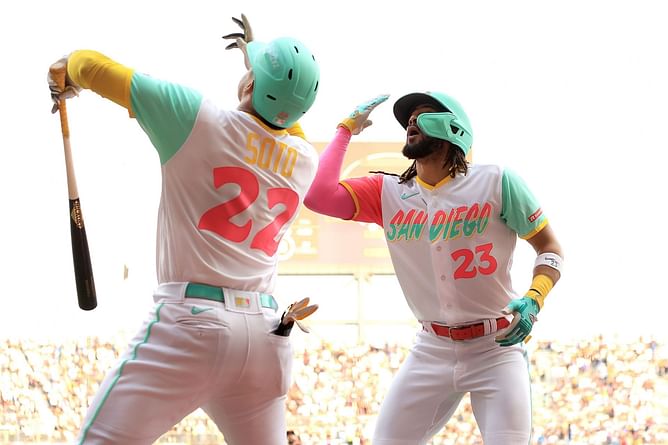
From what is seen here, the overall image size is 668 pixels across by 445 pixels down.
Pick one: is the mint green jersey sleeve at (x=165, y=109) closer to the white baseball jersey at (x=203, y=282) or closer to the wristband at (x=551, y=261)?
the white baseball jersey at (x=203, y=282)

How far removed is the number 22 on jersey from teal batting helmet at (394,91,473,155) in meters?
0.78

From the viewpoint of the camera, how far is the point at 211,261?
6.93ft

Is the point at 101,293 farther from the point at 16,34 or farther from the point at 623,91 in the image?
the point at 623,91

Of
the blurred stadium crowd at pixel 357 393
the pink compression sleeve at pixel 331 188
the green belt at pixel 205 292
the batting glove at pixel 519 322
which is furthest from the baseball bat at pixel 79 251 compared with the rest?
the blurred stadium crowd at pixel 357 393

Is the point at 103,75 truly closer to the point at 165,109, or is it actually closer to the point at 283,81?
the point at 165,109

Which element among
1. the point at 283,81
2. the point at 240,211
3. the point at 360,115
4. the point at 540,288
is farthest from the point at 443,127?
the point at 240,211

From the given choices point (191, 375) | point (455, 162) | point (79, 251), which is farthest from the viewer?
point (455, 162)

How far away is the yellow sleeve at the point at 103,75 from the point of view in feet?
6.74

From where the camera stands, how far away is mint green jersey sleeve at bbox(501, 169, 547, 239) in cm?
282

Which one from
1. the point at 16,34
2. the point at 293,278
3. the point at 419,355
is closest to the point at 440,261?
the point at 419,355

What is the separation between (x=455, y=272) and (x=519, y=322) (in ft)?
1.09

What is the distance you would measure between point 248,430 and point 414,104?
1402 mm

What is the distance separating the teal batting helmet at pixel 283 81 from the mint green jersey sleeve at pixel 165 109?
0.20 meters

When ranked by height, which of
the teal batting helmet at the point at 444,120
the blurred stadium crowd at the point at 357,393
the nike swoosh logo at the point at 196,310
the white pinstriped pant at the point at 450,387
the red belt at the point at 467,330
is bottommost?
the blurred stadium crowd at the point at 357,393
